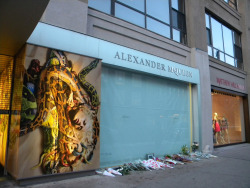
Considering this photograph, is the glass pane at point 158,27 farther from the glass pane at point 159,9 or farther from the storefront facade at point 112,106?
the storefront facade at point 112,106

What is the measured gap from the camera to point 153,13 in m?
9.39

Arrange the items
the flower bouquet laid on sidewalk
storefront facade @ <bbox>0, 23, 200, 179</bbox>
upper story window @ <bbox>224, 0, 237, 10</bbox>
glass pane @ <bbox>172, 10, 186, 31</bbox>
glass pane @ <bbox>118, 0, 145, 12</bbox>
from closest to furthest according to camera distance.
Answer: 1. storefront facade @ <bbox>0, 23, 200, 179</bbox>
2. the flower bouquet laid on sidewalk
3. glass pane @ <bbox>118, 0, 145, 12</bbox>
4. glass pane @ <bbox>172, 10, 186, 31</bbox>
5. upper story window @ <bbox>224, 0, 237, 10</bbox>

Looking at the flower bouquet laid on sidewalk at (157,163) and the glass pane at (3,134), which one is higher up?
the glass pane at (3,134)

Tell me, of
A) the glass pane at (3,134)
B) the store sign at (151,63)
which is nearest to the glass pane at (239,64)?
the store sign at (151,63)

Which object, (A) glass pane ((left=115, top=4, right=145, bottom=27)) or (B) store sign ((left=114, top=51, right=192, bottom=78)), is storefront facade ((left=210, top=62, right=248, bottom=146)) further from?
(A) glass pane ((left=115, top=4, right=145, bottom=27))

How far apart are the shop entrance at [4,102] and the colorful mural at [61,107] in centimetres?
131

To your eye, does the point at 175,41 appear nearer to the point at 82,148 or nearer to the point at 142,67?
the point at 142,67

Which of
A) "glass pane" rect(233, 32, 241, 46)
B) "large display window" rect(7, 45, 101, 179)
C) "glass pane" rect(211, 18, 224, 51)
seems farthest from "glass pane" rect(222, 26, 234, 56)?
"large display window" rect(7, 45, 101, 179)

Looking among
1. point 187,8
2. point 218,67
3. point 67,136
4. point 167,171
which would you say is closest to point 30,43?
point 67,136

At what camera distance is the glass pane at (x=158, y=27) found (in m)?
9.13

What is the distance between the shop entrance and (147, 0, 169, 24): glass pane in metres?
5.81

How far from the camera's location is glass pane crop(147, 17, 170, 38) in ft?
29.9

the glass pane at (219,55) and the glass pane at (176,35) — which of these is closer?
the glass pane at (176,35)

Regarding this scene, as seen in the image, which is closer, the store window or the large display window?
the large display window
